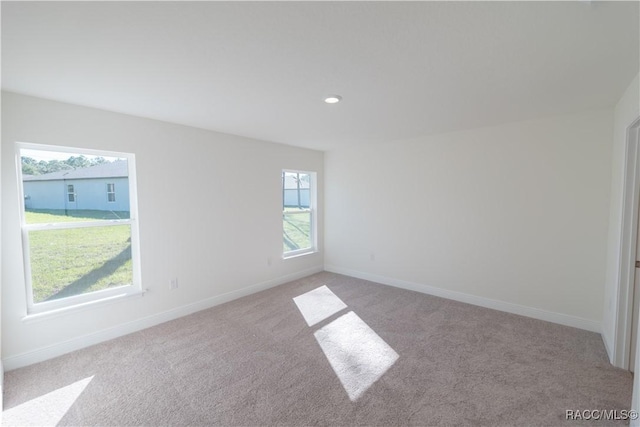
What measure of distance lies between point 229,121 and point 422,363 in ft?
10.4

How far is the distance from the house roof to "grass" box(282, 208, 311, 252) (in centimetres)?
236

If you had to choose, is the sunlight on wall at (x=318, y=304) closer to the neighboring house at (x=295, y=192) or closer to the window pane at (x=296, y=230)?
the window pane at (x=296, y=230)

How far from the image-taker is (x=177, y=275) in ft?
11.1

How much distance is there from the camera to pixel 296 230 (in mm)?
5117

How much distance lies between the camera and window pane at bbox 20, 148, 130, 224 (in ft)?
8.25

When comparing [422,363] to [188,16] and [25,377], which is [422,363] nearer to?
[188,16]

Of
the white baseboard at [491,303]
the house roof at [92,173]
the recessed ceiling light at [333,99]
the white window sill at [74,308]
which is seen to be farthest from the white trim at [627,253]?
the house roof at [92,173]

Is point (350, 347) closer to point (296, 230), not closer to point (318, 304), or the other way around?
point (318, 304)

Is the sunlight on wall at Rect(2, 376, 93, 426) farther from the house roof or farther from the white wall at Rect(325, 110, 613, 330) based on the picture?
the white wall at Rect(325, 110, 613, 330)

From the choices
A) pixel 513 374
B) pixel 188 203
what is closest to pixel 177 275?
pixel 188 203

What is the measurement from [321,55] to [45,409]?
303 centimetres

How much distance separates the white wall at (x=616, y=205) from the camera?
2.22 m

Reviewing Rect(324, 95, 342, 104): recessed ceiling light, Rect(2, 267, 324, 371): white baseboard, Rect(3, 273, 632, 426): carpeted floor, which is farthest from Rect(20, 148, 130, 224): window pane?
Rect(324, 95, 342, 104): recessed ceiling light

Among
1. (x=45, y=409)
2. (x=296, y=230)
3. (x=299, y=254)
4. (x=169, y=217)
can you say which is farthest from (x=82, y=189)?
(x=299, y=254)
